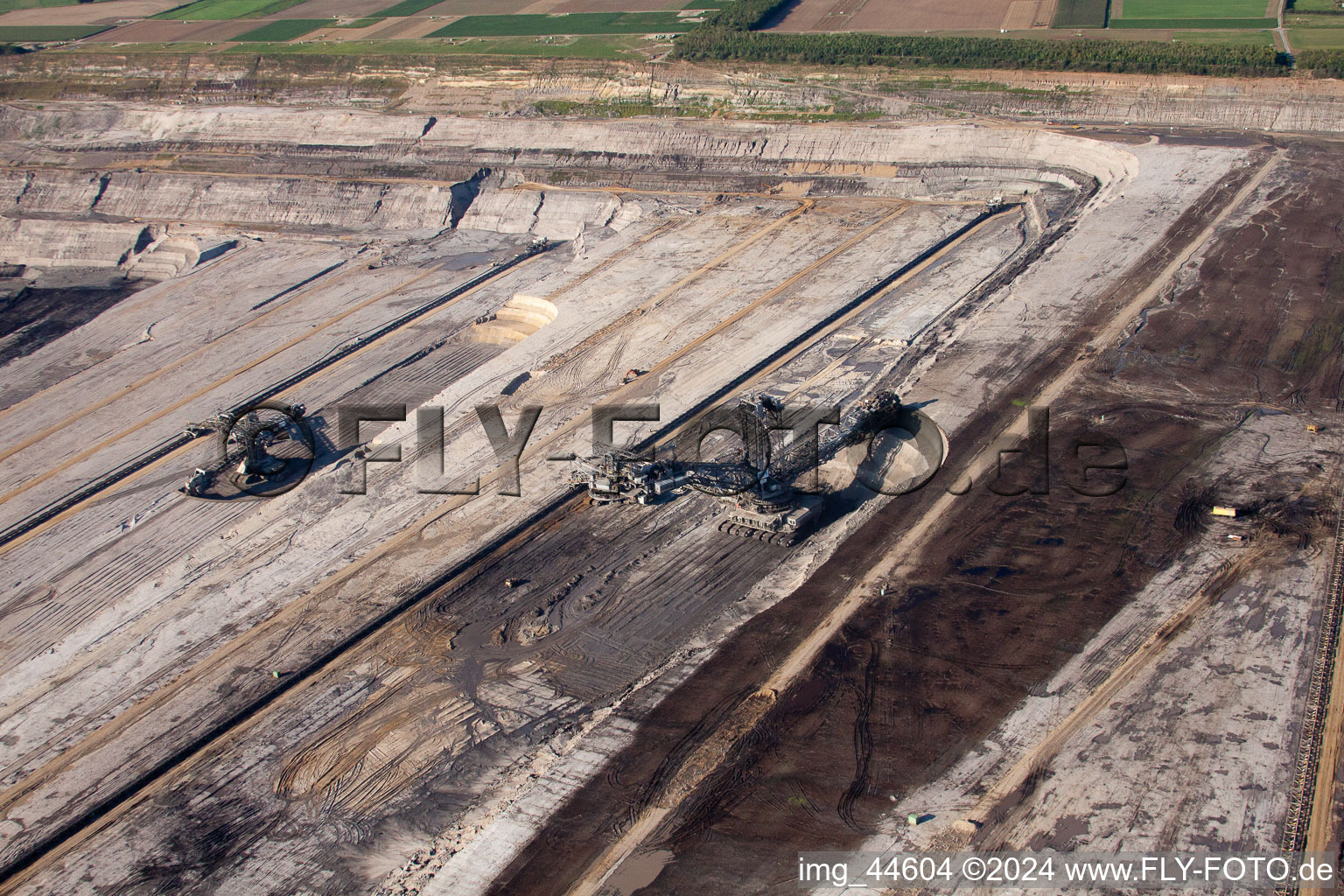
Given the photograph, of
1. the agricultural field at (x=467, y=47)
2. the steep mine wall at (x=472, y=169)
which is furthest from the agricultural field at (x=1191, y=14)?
the agricultural field at (x=467, y=47)

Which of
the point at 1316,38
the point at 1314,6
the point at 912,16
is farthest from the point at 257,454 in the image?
the point at 1314,6

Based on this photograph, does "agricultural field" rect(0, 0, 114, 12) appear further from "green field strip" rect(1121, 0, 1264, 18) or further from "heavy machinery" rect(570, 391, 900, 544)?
"heavy machinery" rect(570, 391, 900, 544)

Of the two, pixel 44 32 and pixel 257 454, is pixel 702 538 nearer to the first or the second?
pixel 257 454

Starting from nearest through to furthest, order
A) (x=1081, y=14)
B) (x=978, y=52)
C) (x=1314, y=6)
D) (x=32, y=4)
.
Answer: (x=978, y=52) < (x=1314, y=6) < (x=1081, y=14) < (x=32, y=4)

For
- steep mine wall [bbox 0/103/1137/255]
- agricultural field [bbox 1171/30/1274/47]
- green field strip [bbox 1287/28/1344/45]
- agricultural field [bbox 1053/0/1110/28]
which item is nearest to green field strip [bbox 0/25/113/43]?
steep mine wall [bbox 0/103/1137/255]

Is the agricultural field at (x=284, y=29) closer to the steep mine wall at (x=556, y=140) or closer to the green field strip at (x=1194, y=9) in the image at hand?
the steep mine wall at (x=556, y=140)
